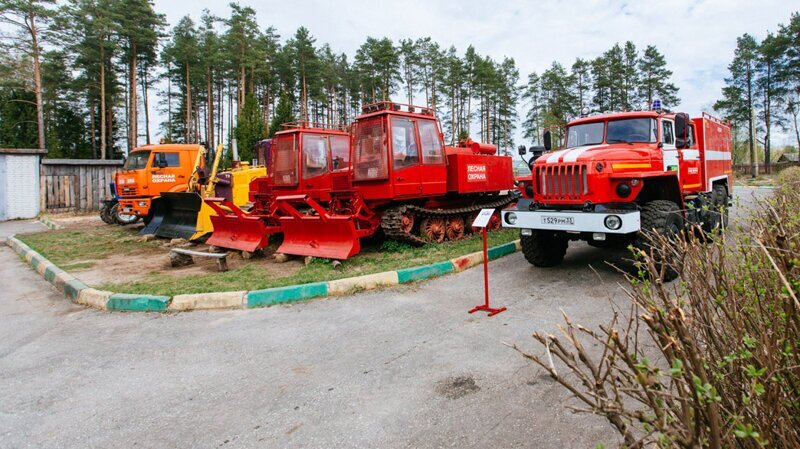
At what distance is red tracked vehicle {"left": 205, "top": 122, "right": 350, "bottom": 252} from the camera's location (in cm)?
1008

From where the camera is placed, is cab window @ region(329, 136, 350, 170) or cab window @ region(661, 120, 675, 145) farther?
cab window @ region(329, 136, 350, 170)

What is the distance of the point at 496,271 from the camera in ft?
24.9

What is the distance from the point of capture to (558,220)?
6574mm

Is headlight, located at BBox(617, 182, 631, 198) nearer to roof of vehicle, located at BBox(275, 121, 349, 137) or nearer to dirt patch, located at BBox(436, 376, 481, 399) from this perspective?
dirt patch, located at BBox(436, 376, 481, 399)

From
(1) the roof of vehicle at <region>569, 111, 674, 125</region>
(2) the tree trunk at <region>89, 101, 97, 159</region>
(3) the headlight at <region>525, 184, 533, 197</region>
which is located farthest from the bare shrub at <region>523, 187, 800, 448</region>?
(2) the tree trunk at <region>89, 101, 97, 159</region>

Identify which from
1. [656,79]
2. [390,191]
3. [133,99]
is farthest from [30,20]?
[656,79]

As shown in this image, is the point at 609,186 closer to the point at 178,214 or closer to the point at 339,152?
the point at 339,152

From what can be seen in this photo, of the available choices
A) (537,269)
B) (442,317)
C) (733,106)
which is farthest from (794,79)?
(442,317)

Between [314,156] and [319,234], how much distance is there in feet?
10.3

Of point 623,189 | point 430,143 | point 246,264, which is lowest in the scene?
point 246,264

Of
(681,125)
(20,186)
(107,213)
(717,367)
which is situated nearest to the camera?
(717,367)

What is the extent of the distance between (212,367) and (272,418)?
1.26m

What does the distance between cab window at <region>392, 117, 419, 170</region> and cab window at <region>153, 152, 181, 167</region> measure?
9898 millimetres

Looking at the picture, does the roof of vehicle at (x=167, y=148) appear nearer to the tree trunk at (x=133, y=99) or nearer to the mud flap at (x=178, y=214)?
the mud flap at (x=178, y=214)
